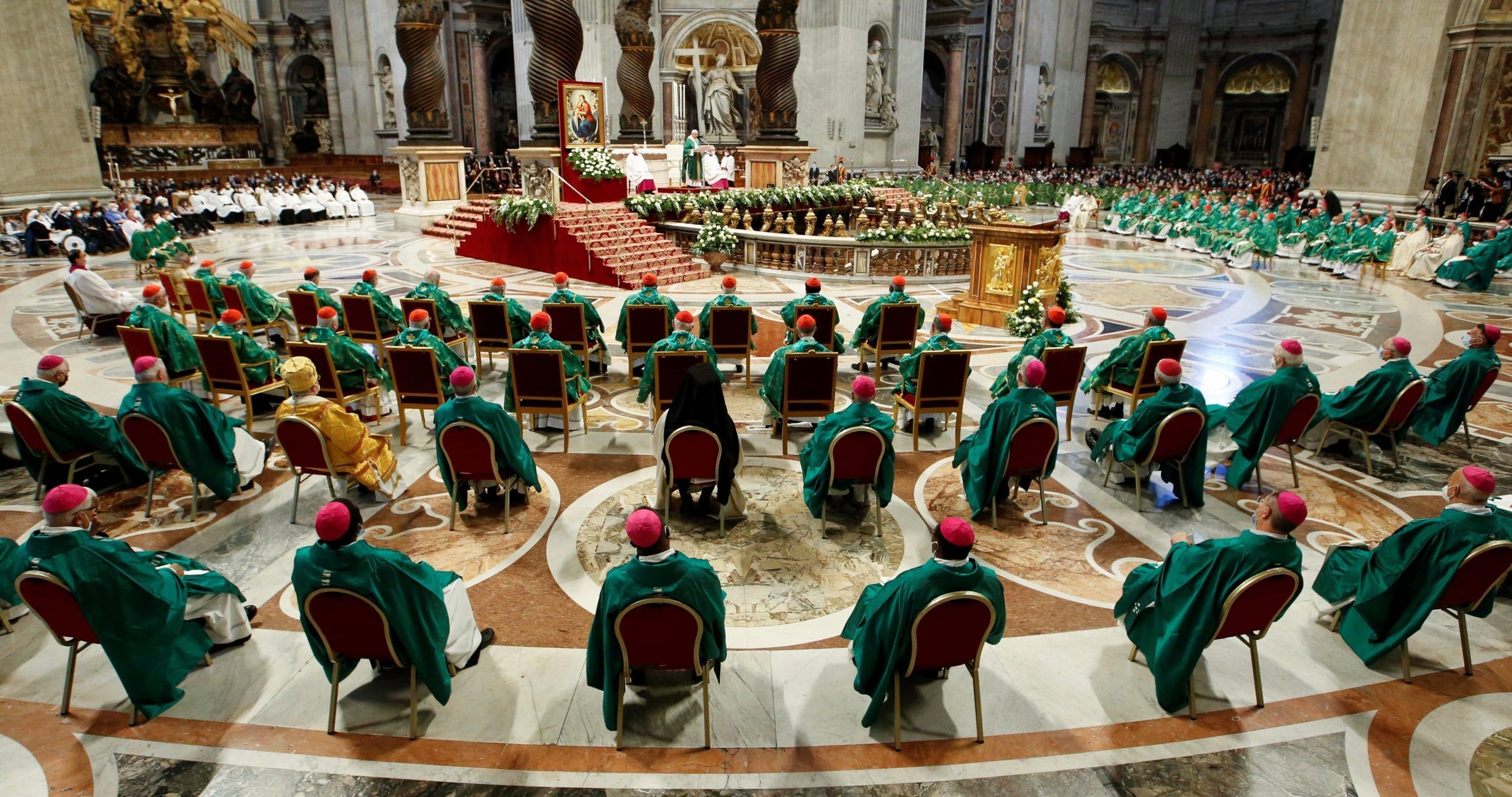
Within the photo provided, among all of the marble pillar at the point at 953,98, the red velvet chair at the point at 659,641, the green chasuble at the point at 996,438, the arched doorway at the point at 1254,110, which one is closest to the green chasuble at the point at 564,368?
the green chasuble at the point at 996,438

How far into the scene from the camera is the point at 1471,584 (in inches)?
166

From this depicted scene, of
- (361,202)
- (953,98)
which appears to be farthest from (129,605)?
(953,98)

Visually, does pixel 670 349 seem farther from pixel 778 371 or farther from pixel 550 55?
pixel 550 55

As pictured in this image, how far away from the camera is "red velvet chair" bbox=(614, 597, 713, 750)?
3.51 m

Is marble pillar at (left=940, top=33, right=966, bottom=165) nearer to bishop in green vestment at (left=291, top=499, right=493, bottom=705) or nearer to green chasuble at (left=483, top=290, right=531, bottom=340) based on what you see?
green chasuble at (left=483, top=290, right=531, bottom=340)

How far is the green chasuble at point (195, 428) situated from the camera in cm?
567

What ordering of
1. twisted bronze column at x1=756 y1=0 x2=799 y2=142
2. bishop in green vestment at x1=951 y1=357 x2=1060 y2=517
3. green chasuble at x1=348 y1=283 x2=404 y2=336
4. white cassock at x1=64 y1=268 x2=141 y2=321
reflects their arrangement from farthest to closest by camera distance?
twisted bronze column at x1=756 y1=0 x2=799 y2=142 < white cassock at x1=64 y1=268 x2=141 y2=321 < green chasuble at x1=348 y1=283 x2=404 y2=336 < bishop in green vestment at x1=951 y1=357 x2=1060 y2=517

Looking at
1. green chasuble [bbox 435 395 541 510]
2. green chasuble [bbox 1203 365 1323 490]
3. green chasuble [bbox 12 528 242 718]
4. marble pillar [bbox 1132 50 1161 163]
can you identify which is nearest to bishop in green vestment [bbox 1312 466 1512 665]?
green chasuble [bbox 1203 365 1323 490]

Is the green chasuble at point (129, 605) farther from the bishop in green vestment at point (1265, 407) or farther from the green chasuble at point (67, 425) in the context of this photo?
the bishop in green vestment at point (1265, 407)

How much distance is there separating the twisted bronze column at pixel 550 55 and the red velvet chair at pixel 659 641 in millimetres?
16315

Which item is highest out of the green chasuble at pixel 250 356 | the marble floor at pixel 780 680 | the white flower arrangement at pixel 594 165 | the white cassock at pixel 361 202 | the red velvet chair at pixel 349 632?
the white flower arrangement at pixel 594 165

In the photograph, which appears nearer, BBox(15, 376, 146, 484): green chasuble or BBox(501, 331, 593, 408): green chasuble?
BBox(15, 376, 146, 484): green chasuble

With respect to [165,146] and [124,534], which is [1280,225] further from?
[165,146]

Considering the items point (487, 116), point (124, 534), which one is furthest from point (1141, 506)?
point (487, 116)
